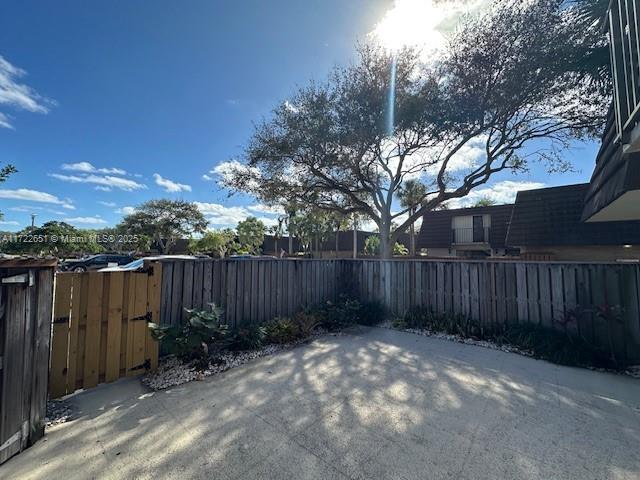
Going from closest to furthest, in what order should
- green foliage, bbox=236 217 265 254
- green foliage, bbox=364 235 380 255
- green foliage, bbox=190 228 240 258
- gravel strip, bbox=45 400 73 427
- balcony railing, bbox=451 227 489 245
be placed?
gravel strip, bbox=45 400 73 427 → balcony railing, bbox=451 227 489 245 → green foliage, bbox=190 228 240 258 → green foliage, bbox=364 235 380 255 → green foliage, bbox=236 217 265 254

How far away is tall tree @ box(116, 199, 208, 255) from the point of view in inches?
1426

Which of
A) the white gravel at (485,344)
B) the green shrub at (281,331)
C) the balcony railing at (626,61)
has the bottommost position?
the white gravel at (485,344)

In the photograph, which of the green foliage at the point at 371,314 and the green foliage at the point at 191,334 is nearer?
the green foliage at the point at 191,334

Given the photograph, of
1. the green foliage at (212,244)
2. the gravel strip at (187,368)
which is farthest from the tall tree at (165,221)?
the gravel strip at (187,368)

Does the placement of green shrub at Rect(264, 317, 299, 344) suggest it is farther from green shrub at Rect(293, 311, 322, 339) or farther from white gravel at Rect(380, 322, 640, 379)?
white gravel at Rect(380, 322, 640, 379)

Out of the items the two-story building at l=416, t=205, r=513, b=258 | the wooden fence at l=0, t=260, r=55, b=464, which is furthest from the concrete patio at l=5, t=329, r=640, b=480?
the two-story building at l=416, t=205, r=513, b=258

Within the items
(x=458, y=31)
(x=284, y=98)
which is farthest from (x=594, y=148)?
(x=284, y=98)

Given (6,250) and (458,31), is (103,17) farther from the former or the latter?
(6,250)

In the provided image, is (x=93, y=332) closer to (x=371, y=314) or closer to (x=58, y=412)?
(x=58, y=412)

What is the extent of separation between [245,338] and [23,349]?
265cm

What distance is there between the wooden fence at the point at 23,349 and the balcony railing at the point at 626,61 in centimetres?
482

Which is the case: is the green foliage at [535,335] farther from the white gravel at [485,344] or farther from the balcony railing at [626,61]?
the balcony railing at [626,61]

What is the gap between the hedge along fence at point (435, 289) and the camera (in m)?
4.33

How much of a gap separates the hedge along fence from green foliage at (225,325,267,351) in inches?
21.5
